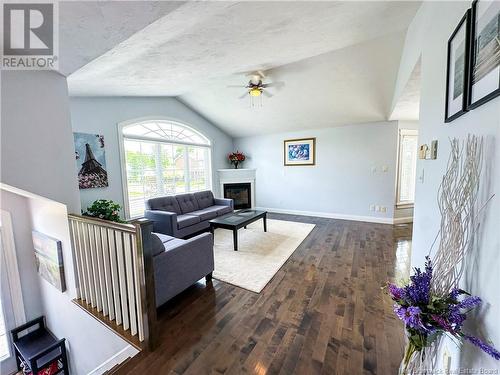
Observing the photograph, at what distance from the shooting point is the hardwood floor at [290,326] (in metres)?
1.57

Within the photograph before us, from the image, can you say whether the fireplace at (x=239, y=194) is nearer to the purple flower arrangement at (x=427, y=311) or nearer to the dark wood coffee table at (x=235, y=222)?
the dark wood coffee table at (x=235, y=222)

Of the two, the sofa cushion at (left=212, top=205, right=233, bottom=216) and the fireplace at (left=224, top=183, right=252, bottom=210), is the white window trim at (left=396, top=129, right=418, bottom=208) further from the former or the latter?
the sofa cushion at (left=212, top=205, right=233, bottom=216)

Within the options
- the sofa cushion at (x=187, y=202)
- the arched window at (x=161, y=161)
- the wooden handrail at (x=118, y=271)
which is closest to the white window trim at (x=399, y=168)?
the sofa cushion at (x=187, y=202)

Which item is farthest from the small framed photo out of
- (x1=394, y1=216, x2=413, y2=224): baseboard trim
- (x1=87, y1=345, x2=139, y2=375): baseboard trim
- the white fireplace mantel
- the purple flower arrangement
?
A: (x1=87, y1=345, x2=139, y2=375): baseboard trim

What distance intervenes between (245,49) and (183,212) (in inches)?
129

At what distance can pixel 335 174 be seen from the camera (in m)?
5.47

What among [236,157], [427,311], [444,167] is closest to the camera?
[427,311]

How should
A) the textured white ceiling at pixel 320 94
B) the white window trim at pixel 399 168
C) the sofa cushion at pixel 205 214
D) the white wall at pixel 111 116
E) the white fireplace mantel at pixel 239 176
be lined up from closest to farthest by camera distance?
1. the textured white ceiling at pixel 320 94
2. the white wall at pixel 111 116
3. the sofa cushion at pixel 205 214
4. the white window trim at pixel 399 168
5. the white fireplace mantel at pixel 239 176

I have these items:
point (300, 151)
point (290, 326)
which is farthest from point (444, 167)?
point (300, 151)

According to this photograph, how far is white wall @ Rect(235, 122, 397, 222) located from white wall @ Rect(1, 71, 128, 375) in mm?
4847

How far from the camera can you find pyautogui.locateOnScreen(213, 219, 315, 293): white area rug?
275 cm

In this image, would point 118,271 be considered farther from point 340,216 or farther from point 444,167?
point 340,216

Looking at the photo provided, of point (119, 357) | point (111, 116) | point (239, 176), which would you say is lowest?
point (119, 357)

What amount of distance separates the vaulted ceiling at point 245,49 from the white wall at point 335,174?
0.63 m
